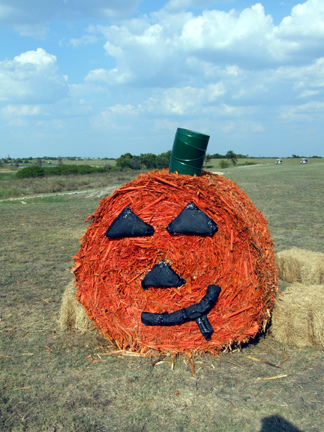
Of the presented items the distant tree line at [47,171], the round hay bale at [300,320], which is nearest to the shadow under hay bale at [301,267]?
the round hay bale at [300,320]

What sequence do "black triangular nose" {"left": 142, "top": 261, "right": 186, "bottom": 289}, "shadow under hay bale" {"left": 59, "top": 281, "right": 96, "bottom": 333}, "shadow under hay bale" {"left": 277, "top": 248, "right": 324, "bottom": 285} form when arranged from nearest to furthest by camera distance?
"black triangular nose" {"left": 142, "top": 261, "right": 186, "bottom": 289}
"shadow under hay bale" {"left": 59, "top": 281, "right": 96, "bottom": 333}
"shadow under hay bale" {"left": 277, "top": 248, "right": 324, "bottom": 285}

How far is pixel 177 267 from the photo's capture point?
4984mm

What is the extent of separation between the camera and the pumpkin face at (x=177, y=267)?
15.8 feet

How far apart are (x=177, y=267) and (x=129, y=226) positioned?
78 centimetres

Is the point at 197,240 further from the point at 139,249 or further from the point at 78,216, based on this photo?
the point at 78,216

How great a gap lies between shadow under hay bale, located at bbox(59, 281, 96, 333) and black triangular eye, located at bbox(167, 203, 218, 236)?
1.83 m

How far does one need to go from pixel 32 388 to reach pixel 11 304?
2.68 m

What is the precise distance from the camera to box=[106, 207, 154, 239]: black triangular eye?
4941mm

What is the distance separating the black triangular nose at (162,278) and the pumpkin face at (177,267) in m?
0.01

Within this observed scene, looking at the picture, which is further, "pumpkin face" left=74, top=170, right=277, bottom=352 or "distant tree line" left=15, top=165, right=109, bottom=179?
"distant tree line" left=15, top=165, right=109, bottom=179

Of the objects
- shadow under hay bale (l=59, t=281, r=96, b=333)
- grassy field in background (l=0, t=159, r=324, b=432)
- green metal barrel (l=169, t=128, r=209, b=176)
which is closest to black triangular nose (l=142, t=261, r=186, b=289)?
grassy field in background (l=0, t=159, r=324, b=432)

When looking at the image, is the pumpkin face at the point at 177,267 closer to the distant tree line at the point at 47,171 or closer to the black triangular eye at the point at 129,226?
the black triangular eye at the point at 129,226

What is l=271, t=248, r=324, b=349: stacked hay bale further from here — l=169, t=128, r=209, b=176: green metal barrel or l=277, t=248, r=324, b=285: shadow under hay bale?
l=169, t=128, r=209, b=176: green metal barrel

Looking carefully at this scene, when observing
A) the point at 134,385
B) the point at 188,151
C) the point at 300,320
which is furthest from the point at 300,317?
the point at 188,151
